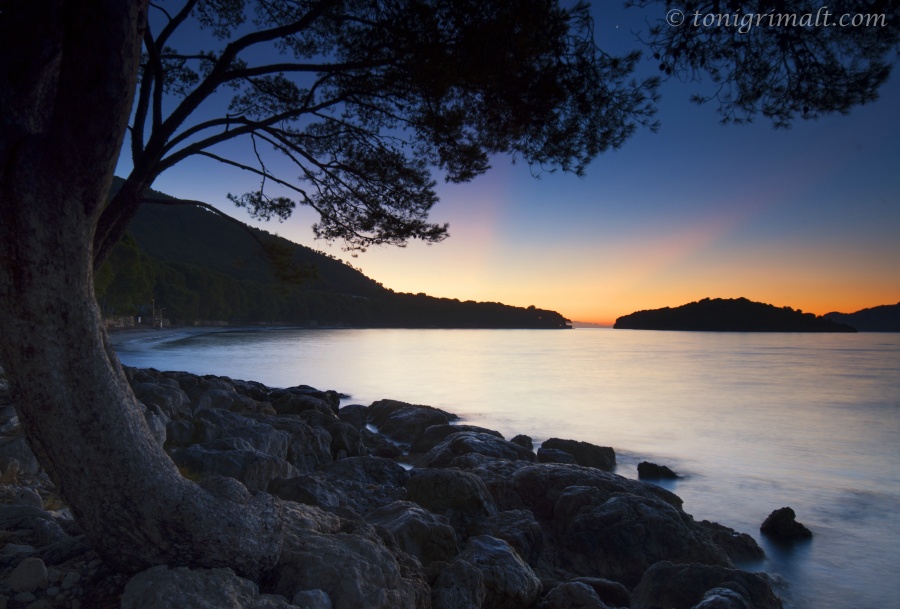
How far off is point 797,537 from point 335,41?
8091 millimetres

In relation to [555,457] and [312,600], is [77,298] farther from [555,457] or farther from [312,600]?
[555,457]

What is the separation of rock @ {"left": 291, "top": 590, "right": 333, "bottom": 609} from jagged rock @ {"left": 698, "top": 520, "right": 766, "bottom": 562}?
15.8 ft

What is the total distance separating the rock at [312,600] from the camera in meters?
2.37

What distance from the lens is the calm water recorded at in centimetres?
666

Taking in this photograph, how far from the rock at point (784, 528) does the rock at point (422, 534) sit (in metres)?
4.84

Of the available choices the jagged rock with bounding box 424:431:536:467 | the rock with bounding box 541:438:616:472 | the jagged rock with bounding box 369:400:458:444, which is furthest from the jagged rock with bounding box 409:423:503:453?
the jagged rock with bounding box 424:431:536:467

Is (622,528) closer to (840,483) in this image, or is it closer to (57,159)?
(57,159)

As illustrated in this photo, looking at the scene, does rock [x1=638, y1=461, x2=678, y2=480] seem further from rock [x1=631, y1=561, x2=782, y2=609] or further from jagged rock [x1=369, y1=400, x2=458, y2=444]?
rock [x1=631, y1=561, x2=782, y2=609]

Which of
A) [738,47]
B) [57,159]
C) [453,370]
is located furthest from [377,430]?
[453,370]

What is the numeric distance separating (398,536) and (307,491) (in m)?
1.32

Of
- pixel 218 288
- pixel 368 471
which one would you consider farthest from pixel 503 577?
pixel 218 288

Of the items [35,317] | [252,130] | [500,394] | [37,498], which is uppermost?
[252,130]

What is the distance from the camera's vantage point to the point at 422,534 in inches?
153

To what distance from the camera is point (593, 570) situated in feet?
15.6
